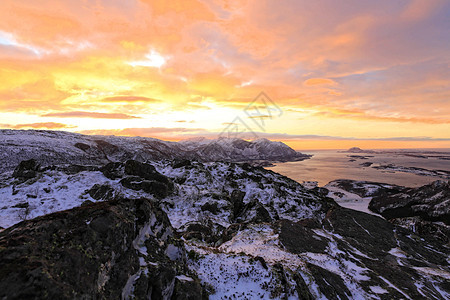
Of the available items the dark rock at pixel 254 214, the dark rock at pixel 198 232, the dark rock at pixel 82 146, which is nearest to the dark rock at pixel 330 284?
the dark rock at pixel 198 232

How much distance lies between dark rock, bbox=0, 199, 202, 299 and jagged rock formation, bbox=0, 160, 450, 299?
0.16ft

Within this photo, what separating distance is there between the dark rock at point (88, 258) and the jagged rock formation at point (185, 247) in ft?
0.16

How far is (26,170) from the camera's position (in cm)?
4897

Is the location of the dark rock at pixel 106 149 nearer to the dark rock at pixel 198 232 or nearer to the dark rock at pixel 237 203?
the dark rock at pixel 237 203

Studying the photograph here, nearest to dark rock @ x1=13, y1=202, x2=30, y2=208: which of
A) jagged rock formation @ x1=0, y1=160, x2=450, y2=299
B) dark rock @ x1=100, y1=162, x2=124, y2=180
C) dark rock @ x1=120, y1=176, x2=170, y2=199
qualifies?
jagged rock formation @ x1=0, y1=160, x2=450, y2=299

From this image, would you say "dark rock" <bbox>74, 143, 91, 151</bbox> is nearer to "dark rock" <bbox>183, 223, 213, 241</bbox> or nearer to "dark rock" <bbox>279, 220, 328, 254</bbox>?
"dark rock" <bbox>183, 223, 213, 241</bbox>

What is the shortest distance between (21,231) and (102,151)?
194177 millimetres

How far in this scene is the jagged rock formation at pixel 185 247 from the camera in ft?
29.0

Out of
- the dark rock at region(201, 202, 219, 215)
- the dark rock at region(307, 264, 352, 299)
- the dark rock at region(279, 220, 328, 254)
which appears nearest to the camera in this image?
the dark rock at region(307, 264, 352, 299)

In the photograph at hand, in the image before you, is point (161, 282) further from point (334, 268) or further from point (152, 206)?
point (334, 268)

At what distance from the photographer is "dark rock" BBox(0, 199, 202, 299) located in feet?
Result: 23.2

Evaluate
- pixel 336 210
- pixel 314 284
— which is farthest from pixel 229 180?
pixel 314 284

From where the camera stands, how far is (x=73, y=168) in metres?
56.3

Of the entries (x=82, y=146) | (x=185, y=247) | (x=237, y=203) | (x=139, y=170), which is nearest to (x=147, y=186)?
(x=139, y=170)
